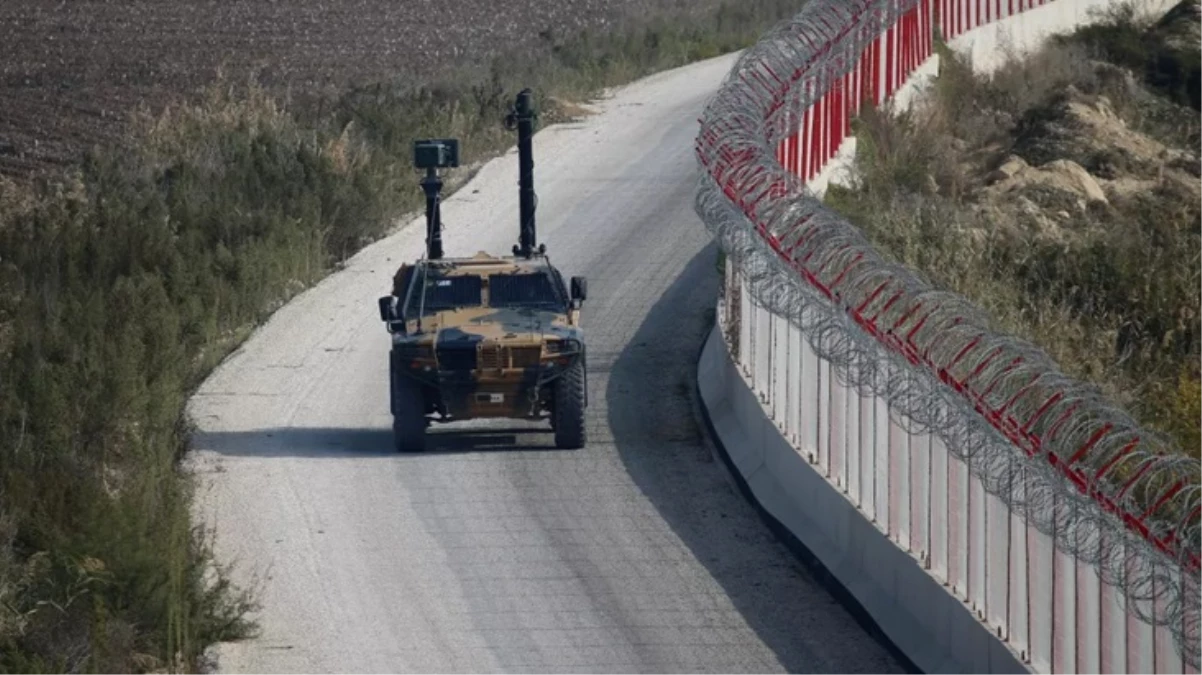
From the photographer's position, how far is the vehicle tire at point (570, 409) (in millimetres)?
20406

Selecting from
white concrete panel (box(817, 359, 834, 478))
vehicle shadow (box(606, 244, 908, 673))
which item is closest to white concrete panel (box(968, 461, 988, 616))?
vehicle shadow (box(606, 244, 908, 673))

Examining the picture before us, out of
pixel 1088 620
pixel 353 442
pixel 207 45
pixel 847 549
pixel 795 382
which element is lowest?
pixel 207 45

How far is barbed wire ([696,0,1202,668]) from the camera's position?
434 inches

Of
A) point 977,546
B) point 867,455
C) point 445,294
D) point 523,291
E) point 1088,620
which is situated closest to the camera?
point 1088,620

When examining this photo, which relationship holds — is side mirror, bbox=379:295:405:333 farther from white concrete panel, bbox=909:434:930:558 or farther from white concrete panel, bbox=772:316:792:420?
white concrete panel, bbox=909:434:930:558

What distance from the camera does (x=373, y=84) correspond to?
44438 millimetres

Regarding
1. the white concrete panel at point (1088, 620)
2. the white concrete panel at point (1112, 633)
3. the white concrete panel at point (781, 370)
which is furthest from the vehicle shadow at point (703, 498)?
the white concrete panel at point (1112, 633)

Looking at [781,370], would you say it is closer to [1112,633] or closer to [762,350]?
[762,350]

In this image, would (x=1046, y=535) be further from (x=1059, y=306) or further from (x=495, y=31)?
(x=495, y=31)

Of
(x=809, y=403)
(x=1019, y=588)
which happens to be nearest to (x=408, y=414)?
(x=809, y=403)

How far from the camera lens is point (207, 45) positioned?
51.8 meters

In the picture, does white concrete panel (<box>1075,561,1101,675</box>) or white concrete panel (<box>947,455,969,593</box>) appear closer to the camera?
white concrete panel (<box>1075,561,1101,675</box>)

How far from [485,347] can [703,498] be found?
2326 mm

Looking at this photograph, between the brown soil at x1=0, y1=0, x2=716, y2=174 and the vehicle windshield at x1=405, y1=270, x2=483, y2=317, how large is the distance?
54.9 feet
